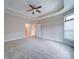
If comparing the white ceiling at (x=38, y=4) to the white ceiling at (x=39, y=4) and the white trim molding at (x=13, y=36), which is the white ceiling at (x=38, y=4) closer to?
the white ceiling at (x=39, y=4)

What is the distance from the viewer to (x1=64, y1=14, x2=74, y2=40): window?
3.26ft

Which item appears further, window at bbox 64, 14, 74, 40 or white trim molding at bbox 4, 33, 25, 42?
window at bbox 64, 14, 74, 40

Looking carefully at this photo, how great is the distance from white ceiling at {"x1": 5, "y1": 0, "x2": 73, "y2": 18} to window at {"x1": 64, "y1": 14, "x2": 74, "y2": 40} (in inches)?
5.5

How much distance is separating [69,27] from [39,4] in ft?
1.46

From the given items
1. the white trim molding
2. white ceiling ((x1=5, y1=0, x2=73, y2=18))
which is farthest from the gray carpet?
white ceiling ((x1=5, y1=0, x2=73, y2=18))

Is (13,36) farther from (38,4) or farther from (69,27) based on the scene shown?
(69,27)

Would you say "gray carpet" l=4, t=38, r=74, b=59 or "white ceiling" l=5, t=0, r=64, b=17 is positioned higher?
"white ceiling" l=5, t=0, r=64, b=17

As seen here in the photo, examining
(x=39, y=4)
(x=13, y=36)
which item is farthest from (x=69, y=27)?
(x=13, y=36)

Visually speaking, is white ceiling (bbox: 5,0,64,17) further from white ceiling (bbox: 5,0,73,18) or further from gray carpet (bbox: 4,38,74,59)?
gray carpet (bbox: 4,38,74,59)

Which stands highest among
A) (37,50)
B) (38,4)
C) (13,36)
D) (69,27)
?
(38,4)

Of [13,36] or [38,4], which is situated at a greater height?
[38,4]

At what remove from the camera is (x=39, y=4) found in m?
1.02

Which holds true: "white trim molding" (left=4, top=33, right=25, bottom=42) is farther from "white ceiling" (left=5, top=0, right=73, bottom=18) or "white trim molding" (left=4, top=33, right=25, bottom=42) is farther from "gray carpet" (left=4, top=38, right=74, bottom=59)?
"white ceiling" (left=5, top=0, right=73, bottom=18)

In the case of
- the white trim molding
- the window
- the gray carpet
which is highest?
the window
